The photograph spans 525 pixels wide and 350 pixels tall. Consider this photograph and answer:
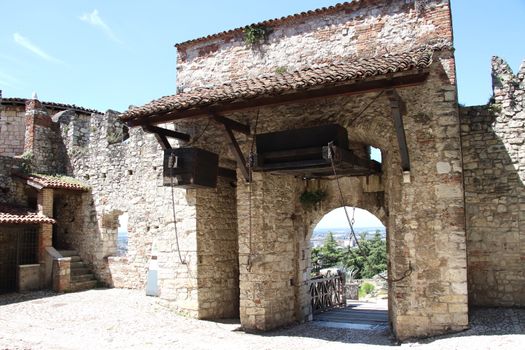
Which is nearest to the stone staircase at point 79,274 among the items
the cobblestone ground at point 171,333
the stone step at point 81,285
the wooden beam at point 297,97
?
the stone step at point 81,285

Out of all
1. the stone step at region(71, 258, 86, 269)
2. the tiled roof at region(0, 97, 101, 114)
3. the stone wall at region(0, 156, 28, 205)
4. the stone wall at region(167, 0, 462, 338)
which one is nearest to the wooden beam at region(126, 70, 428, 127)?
the stone wall at region(167, 0, 462, 338)

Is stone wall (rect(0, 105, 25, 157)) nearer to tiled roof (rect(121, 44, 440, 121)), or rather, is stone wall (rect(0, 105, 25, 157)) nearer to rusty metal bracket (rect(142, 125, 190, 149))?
rusty metal bracket (rect(142, 125, 190, 149))

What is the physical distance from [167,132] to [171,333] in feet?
12.7

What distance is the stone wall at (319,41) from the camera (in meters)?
8.39

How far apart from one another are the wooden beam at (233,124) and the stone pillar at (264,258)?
36.3 inches

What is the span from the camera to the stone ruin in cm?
727

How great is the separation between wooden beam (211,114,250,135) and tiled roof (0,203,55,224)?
8.22 m

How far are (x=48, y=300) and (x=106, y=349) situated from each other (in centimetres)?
558

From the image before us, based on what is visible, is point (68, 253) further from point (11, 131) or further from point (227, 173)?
point (227, 173)

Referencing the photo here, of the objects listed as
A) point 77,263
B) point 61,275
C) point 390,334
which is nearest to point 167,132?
point 390,334

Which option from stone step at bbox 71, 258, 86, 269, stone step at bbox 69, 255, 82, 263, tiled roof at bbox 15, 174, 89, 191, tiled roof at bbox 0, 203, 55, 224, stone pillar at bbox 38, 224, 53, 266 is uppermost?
tiled roof at bbox 15, 174, 89, 191

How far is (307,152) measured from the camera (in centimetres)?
722

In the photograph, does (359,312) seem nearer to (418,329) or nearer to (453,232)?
(418,329)

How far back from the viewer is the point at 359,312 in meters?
11.6
